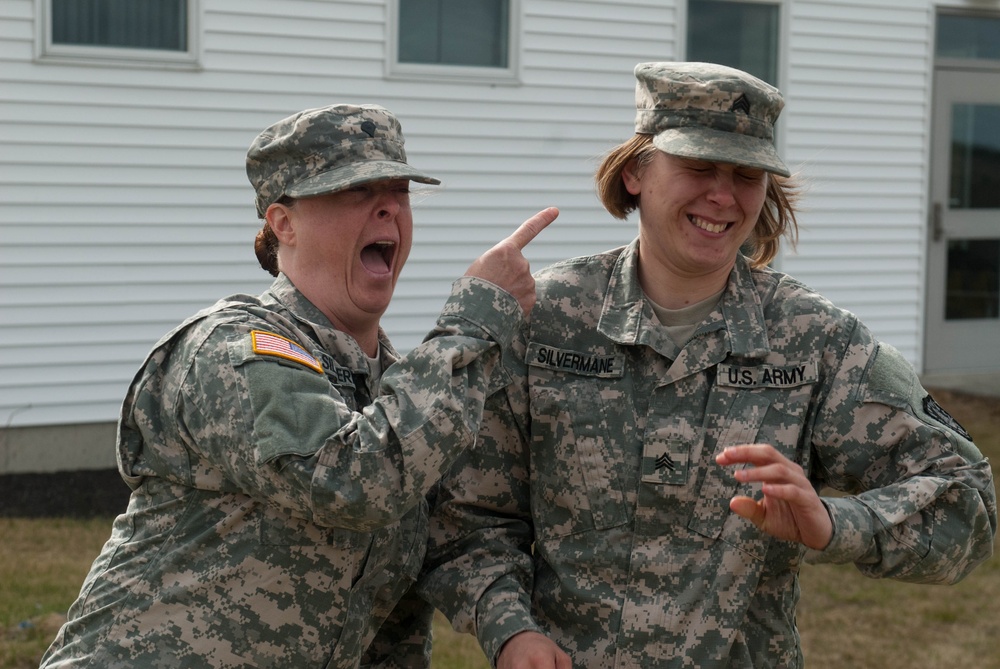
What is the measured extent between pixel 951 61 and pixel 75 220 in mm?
7798

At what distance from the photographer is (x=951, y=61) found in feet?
36.6

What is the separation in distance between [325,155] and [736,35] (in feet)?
26.8

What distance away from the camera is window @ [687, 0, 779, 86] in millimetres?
9773

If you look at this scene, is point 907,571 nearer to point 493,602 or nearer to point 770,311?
point 770,311

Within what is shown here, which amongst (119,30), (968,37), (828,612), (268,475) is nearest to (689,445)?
(268,475)

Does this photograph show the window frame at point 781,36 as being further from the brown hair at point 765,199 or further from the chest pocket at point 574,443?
the chest pocket at point 574,443

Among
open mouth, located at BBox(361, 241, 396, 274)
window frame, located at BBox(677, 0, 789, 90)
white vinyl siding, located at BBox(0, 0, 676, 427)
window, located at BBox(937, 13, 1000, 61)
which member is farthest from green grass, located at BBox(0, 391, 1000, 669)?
window, located at BBox(937, 13, 1000, 61)

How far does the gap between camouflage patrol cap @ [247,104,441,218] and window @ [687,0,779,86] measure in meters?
7.63

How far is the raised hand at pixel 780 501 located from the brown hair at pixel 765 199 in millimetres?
632

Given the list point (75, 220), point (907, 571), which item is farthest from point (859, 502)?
point (75, 220)

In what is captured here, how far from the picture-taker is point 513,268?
90.8 inches

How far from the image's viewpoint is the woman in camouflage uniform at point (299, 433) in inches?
82.0

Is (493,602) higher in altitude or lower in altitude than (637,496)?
lower

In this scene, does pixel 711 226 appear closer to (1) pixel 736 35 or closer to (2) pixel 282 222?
(2) pixel 282 222
